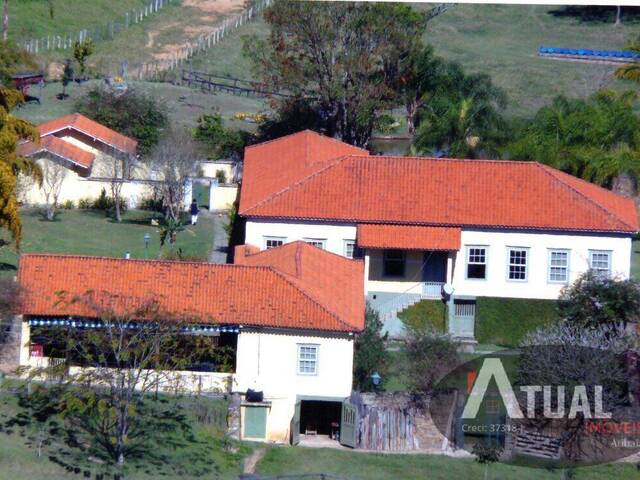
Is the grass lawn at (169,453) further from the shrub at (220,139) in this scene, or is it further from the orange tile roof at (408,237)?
the shrub at (220,139)

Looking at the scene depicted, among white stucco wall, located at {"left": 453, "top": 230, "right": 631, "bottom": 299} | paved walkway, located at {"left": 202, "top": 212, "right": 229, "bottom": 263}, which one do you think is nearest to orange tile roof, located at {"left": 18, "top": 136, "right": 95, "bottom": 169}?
paved walkway, located at {"left": 202, "top": 212, "right": 229, "bottom": 263}

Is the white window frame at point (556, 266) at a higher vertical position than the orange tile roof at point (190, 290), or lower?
→ higher

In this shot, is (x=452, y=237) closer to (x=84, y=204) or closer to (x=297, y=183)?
(x=297, y=183)

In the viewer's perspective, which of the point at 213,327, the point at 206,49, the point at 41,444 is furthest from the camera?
the point at 206,49

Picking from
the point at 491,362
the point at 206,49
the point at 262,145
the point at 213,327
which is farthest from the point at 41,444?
the point at 206,49

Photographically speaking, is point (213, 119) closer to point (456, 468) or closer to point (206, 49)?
point (206, 49)

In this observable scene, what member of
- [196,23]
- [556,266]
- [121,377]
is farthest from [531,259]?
[196,23]

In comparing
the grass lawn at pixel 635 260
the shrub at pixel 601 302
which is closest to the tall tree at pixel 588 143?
the grass lawn at pixel 635 260
